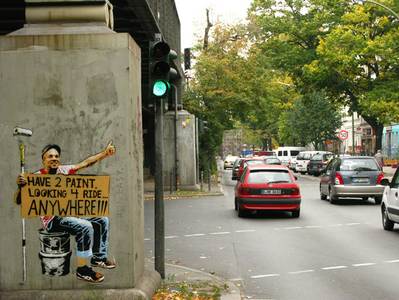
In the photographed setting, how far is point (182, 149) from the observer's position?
1181 inches

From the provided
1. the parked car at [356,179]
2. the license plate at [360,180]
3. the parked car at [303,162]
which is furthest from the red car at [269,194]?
the parked car at [303,162]

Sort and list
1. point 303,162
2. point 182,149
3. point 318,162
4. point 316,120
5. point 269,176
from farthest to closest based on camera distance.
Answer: point 316,120 < point 303,162 < point 318,162 < point 182,149 < point 269,176

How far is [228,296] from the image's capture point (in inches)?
308

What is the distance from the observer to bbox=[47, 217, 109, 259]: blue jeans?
23.3ft

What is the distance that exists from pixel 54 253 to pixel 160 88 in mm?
2486

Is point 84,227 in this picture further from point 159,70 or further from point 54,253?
point 159,70

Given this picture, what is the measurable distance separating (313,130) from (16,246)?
194 feet

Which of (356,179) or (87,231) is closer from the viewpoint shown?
(87,231)

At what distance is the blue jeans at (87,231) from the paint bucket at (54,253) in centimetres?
7

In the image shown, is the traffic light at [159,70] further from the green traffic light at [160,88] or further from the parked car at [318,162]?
the parked car at [318,162]

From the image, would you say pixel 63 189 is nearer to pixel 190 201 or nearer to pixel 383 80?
pixel 190 201

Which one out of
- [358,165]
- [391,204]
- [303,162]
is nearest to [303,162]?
[303,162]

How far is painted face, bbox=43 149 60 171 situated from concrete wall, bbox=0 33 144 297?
7 cm

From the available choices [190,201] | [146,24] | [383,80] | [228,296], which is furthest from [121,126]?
[383,80]
